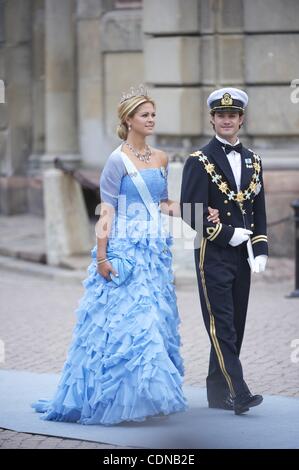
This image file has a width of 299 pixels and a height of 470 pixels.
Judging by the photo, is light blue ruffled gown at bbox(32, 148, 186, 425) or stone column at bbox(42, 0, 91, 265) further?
stone column at bbox(42, 0, 91, 265)

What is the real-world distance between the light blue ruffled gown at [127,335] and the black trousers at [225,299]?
0.72 ft

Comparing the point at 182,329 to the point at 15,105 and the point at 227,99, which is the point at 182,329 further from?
the point at 15,105

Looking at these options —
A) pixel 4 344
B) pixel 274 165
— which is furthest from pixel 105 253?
pixel 274 165

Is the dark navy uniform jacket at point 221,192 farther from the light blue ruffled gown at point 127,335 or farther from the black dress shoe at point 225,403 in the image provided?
the black dress shoe at point 225,403

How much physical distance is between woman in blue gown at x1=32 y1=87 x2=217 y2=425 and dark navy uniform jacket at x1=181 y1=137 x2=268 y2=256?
0.19 meters

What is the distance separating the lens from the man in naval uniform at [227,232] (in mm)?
7707

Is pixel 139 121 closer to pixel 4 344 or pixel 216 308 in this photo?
pixel 216 308

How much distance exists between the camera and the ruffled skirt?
7.51m

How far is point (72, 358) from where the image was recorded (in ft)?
25.4

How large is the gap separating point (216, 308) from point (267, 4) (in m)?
6.60

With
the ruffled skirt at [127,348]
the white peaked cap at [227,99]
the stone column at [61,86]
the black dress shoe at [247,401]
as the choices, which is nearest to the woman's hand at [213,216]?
the ruffled skirt at [127,348]

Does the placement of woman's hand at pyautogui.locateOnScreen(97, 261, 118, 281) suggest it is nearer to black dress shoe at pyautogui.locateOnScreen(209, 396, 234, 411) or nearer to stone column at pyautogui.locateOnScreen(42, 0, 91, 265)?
→ black dress shoe at pyautogui.locateOnScreen(209, 396, 234, 411)

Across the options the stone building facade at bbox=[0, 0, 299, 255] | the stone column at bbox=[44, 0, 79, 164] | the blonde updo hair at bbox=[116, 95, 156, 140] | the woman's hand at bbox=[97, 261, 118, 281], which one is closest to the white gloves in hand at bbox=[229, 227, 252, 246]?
the woman's hand at bbox=[97, 261, 118, 281]
